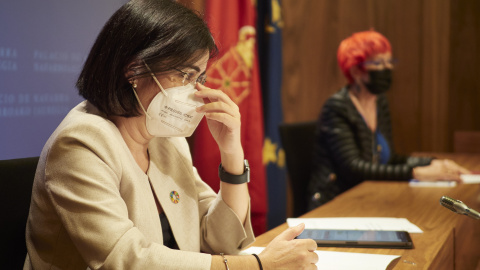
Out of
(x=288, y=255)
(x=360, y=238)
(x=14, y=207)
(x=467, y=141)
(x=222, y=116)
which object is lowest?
(x=467, y=141)

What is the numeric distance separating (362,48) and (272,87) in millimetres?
836

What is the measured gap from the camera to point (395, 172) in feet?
8.23

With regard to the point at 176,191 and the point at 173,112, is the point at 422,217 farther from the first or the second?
the point at 173,112

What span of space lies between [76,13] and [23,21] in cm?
28

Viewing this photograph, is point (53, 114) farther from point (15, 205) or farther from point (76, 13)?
point (15, 205)

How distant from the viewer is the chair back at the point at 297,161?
2727 millimetres

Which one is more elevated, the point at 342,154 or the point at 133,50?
the point at 133,50

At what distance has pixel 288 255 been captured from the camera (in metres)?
1.18

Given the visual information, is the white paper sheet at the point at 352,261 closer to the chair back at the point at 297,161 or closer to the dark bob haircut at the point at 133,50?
the dark bob haircut at the point at 133,50

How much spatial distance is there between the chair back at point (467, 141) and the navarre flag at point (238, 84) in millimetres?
1529

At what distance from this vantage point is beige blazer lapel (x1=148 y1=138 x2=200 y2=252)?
4.59ft

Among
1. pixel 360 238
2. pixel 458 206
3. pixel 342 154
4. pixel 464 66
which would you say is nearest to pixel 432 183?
pixel 342 154

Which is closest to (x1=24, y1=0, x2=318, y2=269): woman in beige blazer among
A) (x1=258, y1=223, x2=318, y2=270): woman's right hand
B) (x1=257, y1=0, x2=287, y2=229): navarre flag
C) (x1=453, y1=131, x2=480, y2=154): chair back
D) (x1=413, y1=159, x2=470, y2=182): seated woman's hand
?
(x1=258, y1=223, x2=318, y2=270): woman's right hand

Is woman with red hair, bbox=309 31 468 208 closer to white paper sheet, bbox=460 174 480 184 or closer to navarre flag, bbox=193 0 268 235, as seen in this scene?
white paper sheet, bbox=460 174 480 184
